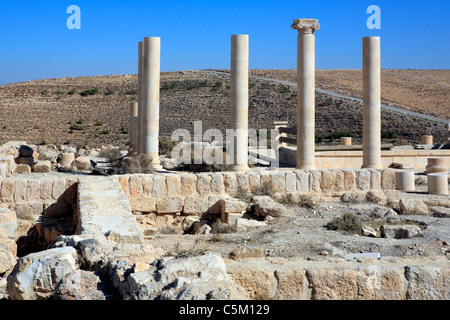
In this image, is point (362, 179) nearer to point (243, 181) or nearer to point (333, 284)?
point (243, 181)

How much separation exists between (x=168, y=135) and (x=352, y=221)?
3313 cm

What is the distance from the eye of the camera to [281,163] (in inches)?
978

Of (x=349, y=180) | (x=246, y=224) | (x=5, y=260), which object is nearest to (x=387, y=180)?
(x=349, y=180)

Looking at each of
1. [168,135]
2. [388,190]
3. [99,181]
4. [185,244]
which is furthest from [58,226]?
[168,135]

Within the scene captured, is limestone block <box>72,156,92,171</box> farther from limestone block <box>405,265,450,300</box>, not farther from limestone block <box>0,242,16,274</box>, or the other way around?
limestone block <box>405,265,450,300</box>

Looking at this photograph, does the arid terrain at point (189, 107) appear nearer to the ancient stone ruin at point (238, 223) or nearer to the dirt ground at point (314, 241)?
the ancient stone ruin at point (238, 223)

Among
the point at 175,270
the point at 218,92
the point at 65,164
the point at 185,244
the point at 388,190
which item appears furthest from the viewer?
the point at 218,92

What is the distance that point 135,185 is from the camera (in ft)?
44.5

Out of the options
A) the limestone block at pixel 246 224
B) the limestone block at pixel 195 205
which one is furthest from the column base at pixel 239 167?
the limestone block at pixel 246 224

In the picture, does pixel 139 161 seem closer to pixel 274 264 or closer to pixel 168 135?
pixel 274 264

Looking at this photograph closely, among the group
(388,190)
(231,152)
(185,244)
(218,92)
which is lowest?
(185,244)

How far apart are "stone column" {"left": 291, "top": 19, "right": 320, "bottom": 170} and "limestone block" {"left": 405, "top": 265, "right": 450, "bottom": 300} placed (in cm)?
1282

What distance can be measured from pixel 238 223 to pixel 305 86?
8284 millimetres

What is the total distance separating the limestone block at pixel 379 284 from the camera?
5.82 m
